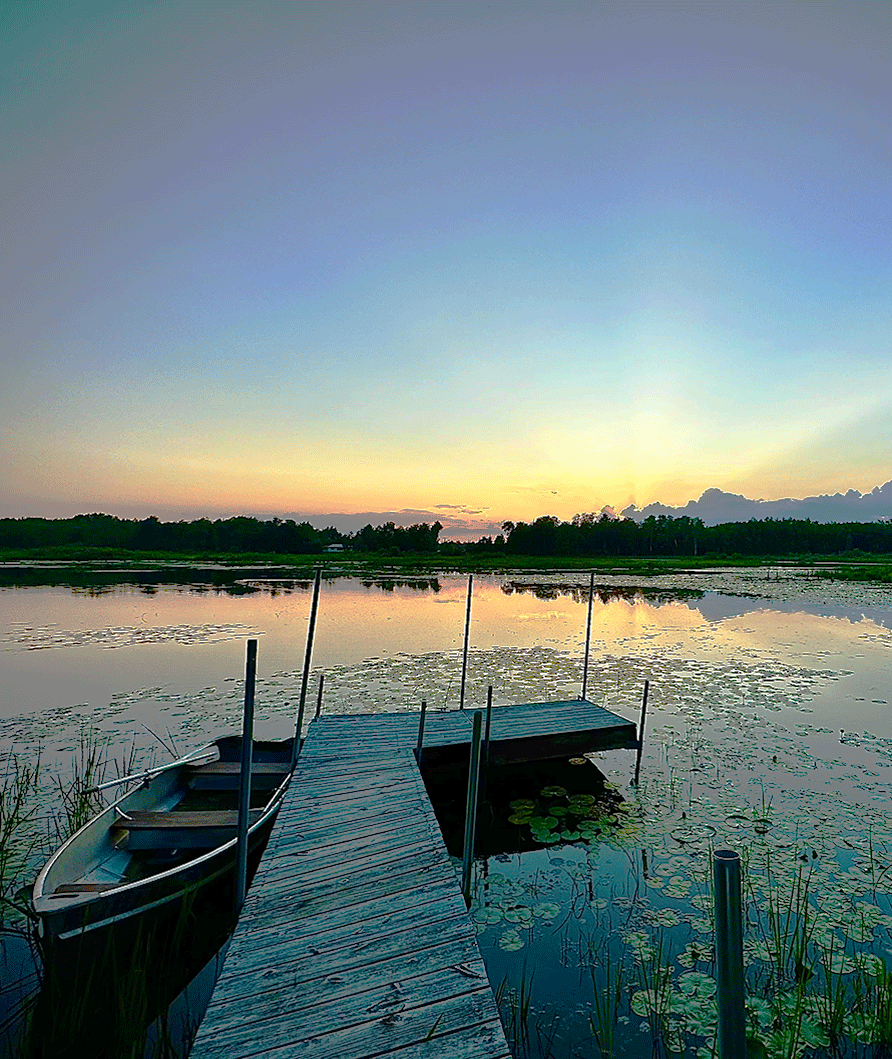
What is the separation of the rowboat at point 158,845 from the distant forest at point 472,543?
95.3m

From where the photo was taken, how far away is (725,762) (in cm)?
888

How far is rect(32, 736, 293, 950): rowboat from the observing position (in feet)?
13.8

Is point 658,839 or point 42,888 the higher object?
point 42,888

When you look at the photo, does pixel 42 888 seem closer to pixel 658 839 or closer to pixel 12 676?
pixel 658 839

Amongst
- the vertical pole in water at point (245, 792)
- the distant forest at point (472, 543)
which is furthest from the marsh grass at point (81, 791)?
the distant forest at point (472, 543)

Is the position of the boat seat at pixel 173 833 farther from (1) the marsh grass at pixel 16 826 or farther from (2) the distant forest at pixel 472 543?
(2) the distant forest at pixel 472 543

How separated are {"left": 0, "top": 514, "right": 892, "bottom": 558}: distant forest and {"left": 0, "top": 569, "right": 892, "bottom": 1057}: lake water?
3122 inches

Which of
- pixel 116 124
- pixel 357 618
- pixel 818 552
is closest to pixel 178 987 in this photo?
pixel 116 124

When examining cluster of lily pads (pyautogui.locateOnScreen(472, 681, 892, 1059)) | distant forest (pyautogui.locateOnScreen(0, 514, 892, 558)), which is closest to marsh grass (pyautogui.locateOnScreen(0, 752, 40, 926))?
cluster of lily pads (pyautogui.locateOnScreen(472, 681, 892, 1059))

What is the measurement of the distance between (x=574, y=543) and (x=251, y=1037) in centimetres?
11433

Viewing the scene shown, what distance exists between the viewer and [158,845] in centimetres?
573

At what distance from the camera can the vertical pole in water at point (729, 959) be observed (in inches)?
68.0

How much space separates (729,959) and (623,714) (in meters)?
10.1

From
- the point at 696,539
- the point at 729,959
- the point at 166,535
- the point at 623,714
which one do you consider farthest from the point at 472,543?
the point at 729,959
